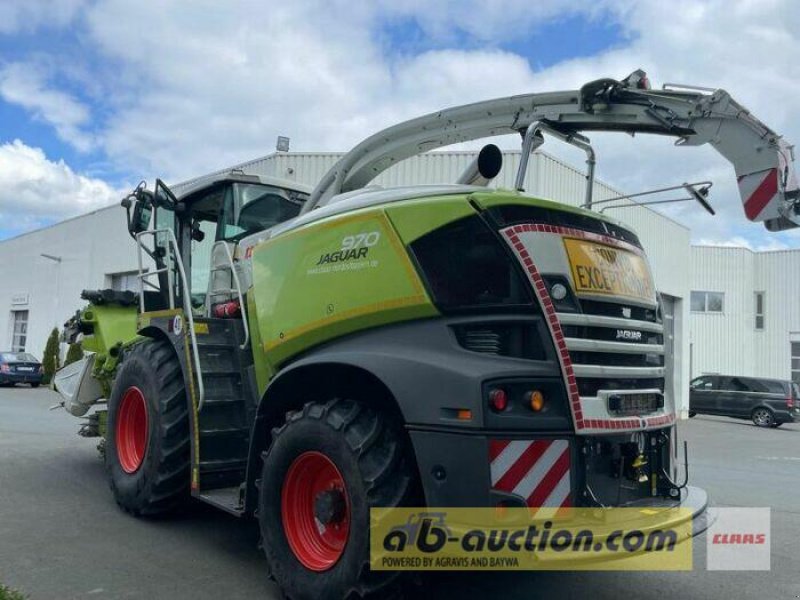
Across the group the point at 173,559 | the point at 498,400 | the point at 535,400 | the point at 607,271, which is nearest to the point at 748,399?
the point at 607,271

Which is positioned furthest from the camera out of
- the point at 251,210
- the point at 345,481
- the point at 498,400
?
the point at 251,210

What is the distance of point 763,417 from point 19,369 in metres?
25.4

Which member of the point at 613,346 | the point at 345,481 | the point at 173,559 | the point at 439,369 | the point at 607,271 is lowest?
the point at 173,559

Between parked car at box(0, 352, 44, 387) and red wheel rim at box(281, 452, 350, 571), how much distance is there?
960 inches

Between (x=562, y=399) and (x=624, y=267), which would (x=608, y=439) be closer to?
(x=562, y=399)

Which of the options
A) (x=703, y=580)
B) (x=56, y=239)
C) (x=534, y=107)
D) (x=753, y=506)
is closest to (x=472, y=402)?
(x=534, y=107)

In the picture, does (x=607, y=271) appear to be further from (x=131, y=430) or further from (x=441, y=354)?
(x=131, y=430)

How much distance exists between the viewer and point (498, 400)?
11.3 ft

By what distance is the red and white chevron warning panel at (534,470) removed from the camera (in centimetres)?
343

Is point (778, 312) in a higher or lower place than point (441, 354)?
higher

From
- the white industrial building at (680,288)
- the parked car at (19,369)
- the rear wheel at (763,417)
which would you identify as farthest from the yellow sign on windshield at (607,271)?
the parked car at (19,369)

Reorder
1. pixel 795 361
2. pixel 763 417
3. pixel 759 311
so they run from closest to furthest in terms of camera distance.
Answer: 1. pixel 763 417
2. pixel 795 361
3. pixel 759 311

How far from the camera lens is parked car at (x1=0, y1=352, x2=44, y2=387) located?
24.9 meters

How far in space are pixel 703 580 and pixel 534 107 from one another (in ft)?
11.2
